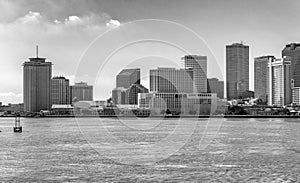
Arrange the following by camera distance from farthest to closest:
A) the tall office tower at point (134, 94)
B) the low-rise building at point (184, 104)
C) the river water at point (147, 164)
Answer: the low-rise building at point (184, 104) → the tall office tower at point (134, 94) → the river water at point (147, 164)

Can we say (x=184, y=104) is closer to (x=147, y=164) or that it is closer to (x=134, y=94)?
(x=134, y=94)

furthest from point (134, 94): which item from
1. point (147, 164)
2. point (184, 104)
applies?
point (147, 164)

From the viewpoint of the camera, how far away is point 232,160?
3353 centimetres

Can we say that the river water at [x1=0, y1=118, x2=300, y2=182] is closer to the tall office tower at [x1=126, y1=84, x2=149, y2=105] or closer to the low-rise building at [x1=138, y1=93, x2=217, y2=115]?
the tall office tower at [x1=126, y1=84, x2=149, y2=105]

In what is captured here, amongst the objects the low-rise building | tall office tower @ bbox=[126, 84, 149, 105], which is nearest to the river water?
tall office tower @ bbox=[126, 84, 149, 105]

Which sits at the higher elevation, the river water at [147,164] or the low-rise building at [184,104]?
the low-rise building at [184,104]

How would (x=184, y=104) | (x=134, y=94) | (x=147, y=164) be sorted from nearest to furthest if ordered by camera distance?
(x=147, y=164), (x=134, y=94), (x=184, y=104)

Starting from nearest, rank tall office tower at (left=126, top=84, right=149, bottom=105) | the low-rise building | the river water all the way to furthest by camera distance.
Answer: the river water, tall office tower at (left=126, top=84, right=149, bottom=105), the low-rise building

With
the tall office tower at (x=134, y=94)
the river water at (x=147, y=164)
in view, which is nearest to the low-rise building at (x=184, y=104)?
the tall office tower at (x=134, y=94)

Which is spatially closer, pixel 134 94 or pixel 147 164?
pixel 147 164

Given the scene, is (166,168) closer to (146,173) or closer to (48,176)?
(146,173)

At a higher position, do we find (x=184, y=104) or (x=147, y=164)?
(x=184, y=104)

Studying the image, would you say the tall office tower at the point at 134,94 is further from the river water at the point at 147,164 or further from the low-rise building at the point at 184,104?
the river water at the point at 147,164

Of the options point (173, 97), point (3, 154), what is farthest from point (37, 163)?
point (173, 97)
